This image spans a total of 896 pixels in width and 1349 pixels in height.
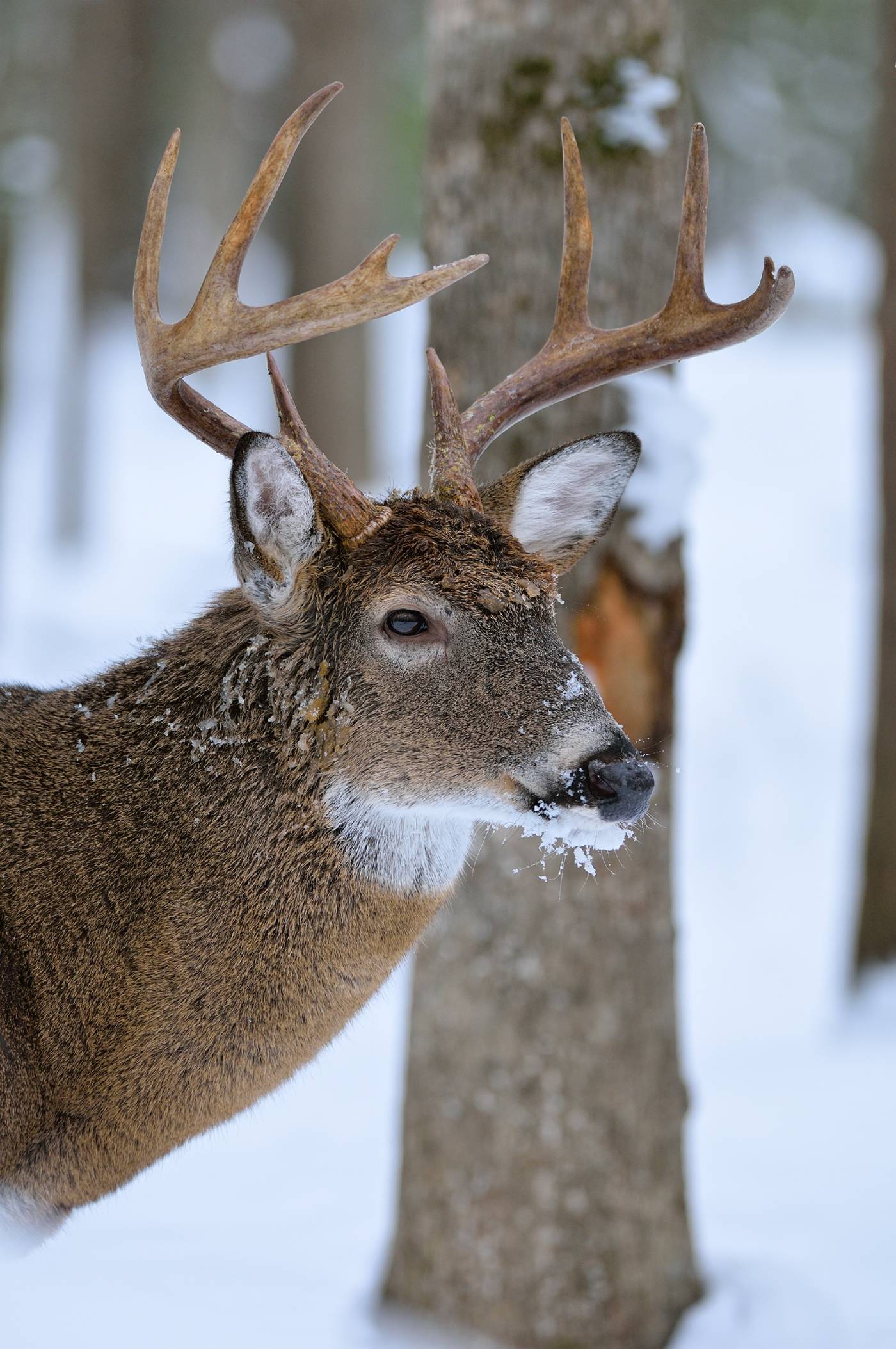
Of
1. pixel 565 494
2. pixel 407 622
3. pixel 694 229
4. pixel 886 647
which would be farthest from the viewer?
pixel 886 647

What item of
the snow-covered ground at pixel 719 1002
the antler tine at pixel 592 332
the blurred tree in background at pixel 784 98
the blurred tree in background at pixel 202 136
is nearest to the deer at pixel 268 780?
the antler tine at pixel 592 332

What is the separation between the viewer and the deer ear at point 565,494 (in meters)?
3.69

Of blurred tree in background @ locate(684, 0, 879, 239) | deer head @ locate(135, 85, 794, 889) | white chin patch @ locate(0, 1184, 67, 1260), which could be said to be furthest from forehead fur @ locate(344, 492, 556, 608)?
blurred tree in background @ locate(684, 0, 879, 239)

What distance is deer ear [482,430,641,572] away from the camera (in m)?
3.69

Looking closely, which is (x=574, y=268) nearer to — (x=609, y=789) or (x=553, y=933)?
(x=609, y=789)

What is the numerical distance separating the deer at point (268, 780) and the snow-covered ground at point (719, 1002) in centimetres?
38

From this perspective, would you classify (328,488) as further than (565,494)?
No

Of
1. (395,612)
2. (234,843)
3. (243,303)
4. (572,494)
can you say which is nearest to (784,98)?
(572,494)

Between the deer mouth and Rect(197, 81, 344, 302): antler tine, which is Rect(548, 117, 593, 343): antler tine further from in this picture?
the deer mouth

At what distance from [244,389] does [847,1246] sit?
24.1 m

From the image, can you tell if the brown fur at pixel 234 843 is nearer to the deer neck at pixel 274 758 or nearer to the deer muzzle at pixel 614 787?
the deer neck at pixel 274 758

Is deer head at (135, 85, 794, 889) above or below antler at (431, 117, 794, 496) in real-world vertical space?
below

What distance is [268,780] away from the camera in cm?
338

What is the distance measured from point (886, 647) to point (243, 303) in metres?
6.10
